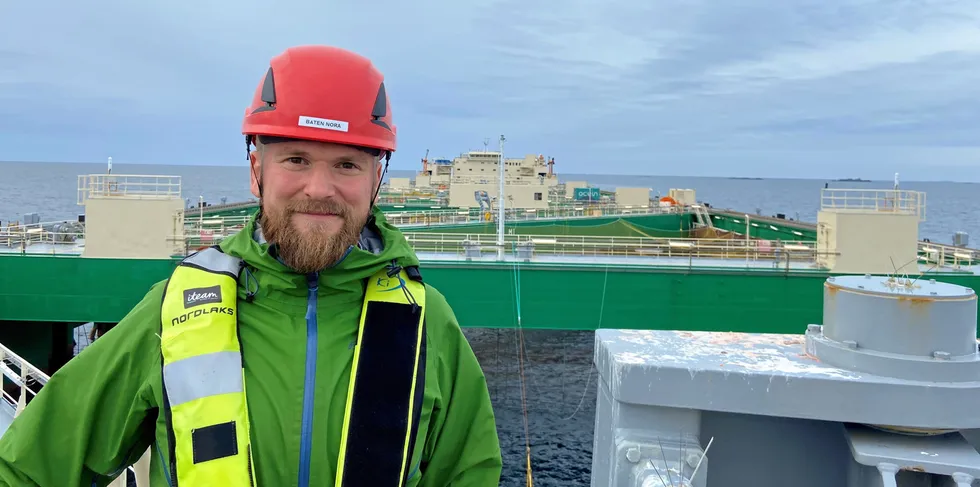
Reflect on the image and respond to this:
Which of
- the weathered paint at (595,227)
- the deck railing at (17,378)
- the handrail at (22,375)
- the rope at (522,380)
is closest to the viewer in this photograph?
the handrail at (22,375)

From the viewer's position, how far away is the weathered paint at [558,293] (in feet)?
49.0

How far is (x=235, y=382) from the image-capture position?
193 centimetres

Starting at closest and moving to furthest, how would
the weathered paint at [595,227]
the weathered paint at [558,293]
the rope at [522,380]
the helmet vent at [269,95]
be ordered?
the helmet vent at [269,95], the rope at [522,380], the weathered paint at [558,293], the weathered paint at [595,227]

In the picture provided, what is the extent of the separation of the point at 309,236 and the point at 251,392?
0.53 meters

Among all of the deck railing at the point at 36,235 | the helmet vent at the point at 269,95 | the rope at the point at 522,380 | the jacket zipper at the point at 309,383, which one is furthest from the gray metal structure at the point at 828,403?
the deck railing at the point at 36,235

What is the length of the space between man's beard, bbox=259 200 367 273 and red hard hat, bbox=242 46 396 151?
0.23 meters

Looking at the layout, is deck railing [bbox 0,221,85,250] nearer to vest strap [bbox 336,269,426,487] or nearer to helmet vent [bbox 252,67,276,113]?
helmet vent [bbox 252,67,276,113]

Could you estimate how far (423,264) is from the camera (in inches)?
597

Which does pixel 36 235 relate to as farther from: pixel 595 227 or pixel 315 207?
pixel 595 227

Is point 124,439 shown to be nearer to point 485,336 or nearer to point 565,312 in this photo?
point 565,312

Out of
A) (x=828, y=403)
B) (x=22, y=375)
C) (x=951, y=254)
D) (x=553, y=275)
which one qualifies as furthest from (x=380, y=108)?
(x=951, y=254)

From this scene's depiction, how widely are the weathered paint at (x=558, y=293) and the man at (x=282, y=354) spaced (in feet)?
42.2

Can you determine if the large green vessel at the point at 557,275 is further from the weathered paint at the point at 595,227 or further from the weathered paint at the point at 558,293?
the weathered paint at the point at 595,227

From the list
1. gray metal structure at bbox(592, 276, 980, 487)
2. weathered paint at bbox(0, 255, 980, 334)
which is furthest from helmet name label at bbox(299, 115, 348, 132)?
weathered paint at bbox(0, 255, 980, 334)
